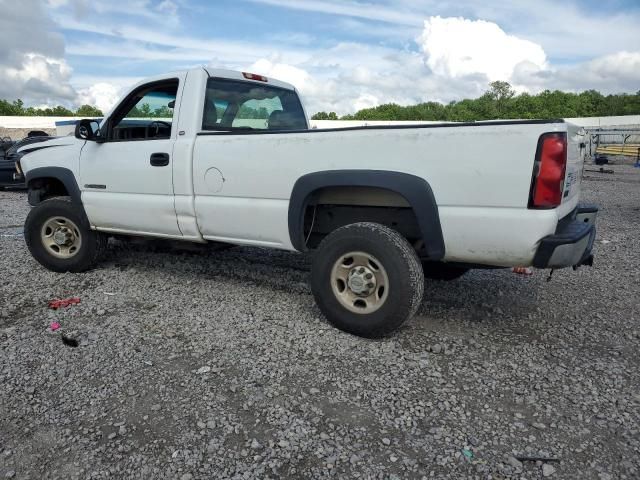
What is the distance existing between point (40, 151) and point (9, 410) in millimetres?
3426

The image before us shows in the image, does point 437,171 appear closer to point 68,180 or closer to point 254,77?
point 254,77

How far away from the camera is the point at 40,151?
17.8 ft

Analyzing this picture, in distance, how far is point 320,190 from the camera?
3883 mm

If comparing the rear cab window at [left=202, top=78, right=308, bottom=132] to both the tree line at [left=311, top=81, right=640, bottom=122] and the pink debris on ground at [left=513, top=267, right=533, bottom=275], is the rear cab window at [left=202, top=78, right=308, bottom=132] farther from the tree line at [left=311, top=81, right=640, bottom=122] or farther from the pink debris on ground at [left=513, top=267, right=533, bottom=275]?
the tree line at [left=311, top=81, right=640, bottom=122]

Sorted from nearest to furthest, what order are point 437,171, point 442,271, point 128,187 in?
point 437,171 → point 442,271 → point 128,187

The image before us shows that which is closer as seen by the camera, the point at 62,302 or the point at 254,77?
the point at 62,302

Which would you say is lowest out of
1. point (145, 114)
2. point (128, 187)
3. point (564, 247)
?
point (564, 247)

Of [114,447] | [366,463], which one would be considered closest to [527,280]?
[366,463]

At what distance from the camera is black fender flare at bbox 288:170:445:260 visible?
3.36 m

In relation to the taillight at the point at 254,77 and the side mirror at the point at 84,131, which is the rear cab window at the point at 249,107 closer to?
the taillight at the point at 254,77

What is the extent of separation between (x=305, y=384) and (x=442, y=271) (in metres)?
1.88

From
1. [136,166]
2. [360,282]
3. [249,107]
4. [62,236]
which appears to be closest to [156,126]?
[136,166]

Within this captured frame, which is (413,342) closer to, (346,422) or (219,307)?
(346,422)

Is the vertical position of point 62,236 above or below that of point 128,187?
below
